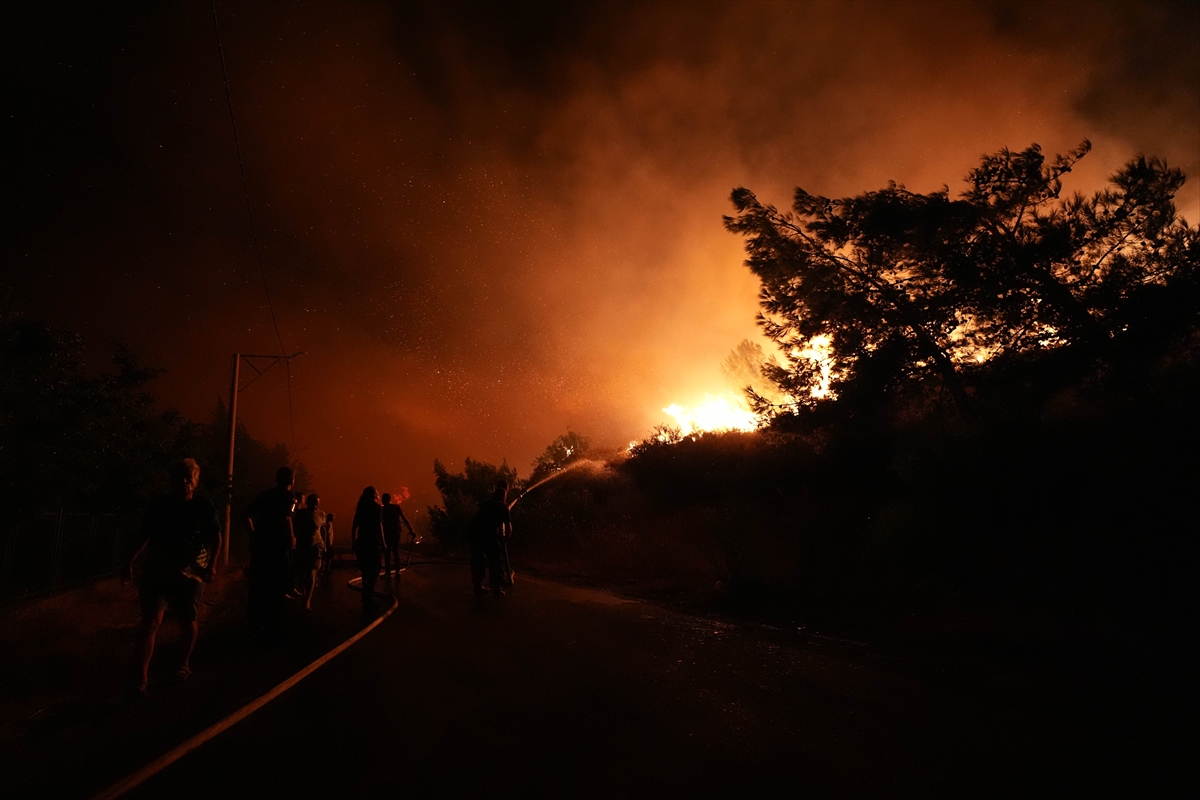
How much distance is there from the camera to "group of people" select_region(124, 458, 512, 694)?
4598mm

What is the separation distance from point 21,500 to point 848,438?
17.5m

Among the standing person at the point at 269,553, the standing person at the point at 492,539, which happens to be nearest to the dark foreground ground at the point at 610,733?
the standing person at the point at 269,553

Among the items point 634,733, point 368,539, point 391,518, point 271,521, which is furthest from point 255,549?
point 391,518

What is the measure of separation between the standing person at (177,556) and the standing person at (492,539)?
5.13 metres

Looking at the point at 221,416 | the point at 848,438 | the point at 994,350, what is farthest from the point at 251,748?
the point at 221,416

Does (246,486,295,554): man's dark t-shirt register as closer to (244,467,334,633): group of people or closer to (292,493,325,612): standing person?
(244,467,334,633): group of people

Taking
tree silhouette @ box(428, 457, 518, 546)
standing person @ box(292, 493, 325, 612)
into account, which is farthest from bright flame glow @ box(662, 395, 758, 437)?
standing person @ box(292, 493, 325, 612)

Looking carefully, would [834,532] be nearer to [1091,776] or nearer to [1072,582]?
[1072,582]

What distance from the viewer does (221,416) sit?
337 ft

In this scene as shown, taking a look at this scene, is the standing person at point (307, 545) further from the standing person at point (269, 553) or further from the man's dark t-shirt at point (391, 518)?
the standing person at point (269, 553)

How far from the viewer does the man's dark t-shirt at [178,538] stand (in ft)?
15.1

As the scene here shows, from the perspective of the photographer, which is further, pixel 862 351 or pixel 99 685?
pixel 862 351

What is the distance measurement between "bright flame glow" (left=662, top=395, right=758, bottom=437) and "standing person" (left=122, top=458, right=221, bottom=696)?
21.9 metres

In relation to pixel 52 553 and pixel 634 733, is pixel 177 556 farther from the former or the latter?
pixel 52 553
